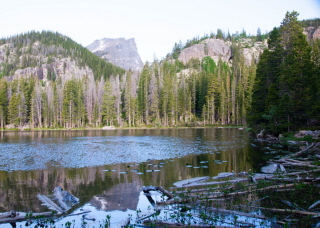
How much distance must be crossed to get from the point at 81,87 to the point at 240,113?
60170 millimetres

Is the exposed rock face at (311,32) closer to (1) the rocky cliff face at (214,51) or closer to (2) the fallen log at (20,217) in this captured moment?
(1) the rocky cliff face at (214,51)

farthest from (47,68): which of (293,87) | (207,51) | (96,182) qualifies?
(96,182)

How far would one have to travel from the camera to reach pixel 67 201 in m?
10.5

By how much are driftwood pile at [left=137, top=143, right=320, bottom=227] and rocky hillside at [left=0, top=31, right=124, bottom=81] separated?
500 ft

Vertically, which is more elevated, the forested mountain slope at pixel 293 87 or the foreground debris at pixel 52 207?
the forested mountain slope at pixel 293 87

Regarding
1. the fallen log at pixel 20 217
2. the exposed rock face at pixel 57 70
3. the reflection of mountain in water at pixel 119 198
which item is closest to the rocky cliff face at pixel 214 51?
the exposed rock face at pixel 57 70

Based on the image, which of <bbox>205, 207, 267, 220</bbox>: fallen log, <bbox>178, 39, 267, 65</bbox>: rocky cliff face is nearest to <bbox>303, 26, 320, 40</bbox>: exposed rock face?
<bbox>178, 39, 267, 65</bbox>: rocky cliff face

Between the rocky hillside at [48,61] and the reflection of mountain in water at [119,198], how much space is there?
5892 inches

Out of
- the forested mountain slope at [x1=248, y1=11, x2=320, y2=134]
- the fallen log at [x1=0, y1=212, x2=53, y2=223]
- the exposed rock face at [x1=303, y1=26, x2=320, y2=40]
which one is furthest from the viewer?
the exposed rock face at [x1=303, y1=26, x2=320, y2=40]

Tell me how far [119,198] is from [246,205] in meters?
5.27

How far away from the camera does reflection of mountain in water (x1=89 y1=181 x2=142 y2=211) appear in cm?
1012

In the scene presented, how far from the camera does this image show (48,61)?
565ft

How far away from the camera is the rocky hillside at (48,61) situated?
163 metres

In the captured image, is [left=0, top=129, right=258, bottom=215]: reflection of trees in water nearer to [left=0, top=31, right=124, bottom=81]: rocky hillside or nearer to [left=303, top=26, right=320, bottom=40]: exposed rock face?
[left=0, top=31, right=124, bottom=81]: rocky hillside
